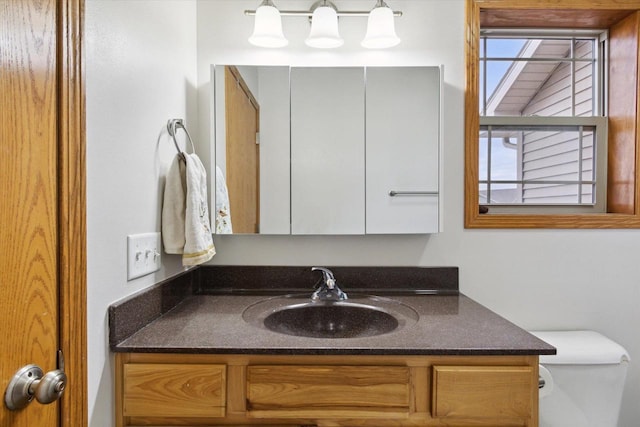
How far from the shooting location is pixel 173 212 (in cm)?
114

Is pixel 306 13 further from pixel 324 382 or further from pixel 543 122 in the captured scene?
pixel 324 382

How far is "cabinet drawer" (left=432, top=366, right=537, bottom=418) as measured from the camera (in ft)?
2.87

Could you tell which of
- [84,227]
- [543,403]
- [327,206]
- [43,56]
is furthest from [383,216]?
[43,56]

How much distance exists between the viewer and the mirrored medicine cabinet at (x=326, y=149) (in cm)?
140

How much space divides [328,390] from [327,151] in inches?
33.7

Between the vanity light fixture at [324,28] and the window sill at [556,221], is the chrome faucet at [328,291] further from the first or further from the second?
the vanity light fixture at [324,28]

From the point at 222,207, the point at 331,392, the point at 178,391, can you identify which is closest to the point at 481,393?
the point at 331,392

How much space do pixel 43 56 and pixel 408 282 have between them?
4.28 ft

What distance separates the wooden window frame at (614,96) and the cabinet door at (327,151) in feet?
1.50

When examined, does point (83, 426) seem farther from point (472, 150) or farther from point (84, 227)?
point (472, 150)

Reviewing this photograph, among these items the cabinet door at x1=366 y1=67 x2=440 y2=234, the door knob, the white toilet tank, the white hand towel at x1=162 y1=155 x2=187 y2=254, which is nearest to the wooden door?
the door knob

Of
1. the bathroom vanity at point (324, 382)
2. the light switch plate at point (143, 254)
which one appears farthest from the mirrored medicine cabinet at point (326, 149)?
the bathroom vanity at point (324, 382)

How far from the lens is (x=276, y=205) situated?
4.64 feet

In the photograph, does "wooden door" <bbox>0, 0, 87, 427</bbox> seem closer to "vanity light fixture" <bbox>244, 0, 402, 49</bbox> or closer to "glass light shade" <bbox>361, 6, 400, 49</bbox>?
"vanity light fixture" <bbox>244, 0, 402, 49</bbox>
